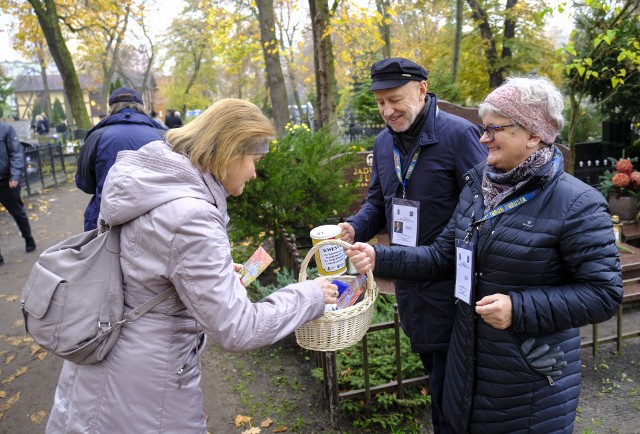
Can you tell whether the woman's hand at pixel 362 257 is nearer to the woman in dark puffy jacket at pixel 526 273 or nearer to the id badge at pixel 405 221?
the id badge at pixel 405 221

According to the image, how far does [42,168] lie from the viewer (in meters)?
14.2

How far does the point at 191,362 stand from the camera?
1936 mm

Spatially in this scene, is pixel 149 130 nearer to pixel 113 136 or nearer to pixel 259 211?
pixel 113 136

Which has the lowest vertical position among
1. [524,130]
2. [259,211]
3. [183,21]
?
[259,211]

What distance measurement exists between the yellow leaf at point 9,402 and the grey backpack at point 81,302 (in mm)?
2736

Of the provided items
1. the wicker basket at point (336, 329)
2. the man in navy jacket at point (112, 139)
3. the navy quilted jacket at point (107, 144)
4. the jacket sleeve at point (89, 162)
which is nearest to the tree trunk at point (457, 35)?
the man in navy jacket at point (112, 139)

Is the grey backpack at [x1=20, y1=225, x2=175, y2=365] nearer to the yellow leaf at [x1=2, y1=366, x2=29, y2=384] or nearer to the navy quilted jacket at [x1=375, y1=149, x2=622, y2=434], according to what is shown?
the navy quilted jacket at [x1=375, y1=149, x2=622, y2=434]

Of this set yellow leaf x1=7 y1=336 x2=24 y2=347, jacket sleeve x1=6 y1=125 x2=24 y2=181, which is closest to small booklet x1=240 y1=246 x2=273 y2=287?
yellow leaf x1=7 y1=336 x2=24 y2=347

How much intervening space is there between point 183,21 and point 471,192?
3489cm

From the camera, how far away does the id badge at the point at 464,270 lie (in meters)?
2.12

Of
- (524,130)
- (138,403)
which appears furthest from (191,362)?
(524,130)

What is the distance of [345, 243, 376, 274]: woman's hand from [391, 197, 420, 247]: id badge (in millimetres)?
327

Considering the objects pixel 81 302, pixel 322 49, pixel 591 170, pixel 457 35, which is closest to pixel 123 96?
pixel 81 302

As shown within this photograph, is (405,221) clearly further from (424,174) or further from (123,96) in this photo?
(123,96)
